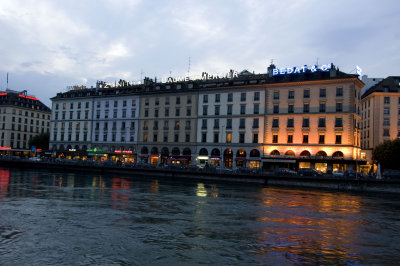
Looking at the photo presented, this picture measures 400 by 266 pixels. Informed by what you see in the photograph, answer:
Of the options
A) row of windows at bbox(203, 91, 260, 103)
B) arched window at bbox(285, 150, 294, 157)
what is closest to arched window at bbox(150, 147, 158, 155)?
row of windows at bbox(203, 91, 260, 103)

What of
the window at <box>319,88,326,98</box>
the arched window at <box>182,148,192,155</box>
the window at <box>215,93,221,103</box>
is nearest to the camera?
the window at <box>319,88,326,98</box>

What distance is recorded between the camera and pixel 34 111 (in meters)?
144

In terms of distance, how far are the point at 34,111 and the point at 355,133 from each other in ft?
369

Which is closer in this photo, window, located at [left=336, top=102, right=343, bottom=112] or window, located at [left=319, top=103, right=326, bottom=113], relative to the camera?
window, located at [left=336, top=102, right=343, bottom=112]

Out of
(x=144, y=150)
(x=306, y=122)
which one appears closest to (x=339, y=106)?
(x=306, y=122)

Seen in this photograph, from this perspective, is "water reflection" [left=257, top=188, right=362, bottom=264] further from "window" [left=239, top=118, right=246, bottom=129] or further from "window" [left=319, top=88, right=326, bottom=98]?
"window" [left=239, top=118, right=246, bottom=129]

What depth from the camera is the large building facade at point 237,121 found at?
73938 mm

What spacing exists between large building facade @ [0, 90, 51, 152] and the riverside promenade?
44.1 m

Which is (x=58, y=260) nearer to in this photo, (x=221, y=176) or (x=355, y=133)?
(x=221, y=176)

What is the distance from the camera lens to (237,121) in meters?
83.1

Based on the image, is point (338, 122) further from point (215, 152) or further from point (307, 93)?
point (215, 152)

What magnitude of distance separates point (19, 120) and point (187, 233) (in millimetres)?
130745

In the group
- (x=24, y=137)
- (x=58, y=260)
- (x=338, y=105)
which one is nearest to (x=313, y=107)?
(x=338, y=105)

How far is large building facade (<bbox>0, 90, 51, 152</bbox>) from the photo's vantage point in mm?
134750
